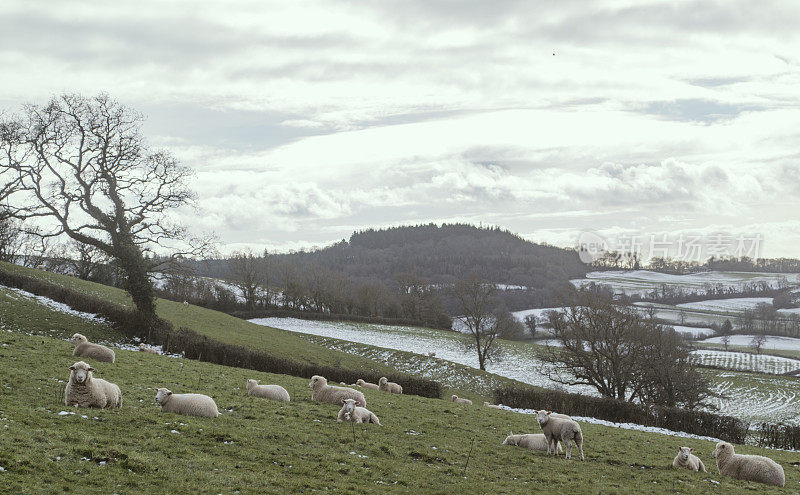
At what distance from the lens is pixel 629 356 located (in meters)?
45.3

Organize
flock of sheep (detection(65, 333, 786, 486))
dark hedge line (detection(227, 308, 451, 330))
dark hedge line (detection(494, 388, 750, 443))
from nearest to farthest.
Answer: flock of sheep (detection(65, 333, 786, 486))
dark hedge line (detection(494, 388, 750, 443))
dark hedge line (detection(227, 308, 451, 330))

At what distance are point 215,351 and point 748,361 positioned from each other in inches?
4164

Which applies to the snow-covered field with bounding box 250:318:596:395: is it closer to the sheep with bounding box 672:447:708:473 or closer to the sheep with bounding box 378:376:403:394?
the sheep with bounding box 378:376:403:394

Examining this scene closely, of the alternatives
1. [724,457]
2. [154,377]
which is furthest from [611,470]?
[154,377]

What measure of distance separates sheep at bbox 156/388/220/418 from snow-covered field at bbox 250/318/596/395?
48.8 m

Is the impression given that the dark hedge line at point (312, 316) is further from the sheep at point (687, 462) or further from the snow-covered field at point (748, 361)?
the sheep at point (687, 462)

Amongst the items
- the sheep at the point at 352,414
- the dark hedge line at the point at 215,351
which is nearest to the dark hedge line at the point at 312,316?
the dark hedge line at the point at 215,351

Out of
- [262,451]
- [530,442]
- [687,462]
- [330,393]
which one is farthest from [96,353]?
[687,462]

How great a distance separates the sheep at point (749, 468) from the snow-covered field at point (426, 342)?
43.4 m

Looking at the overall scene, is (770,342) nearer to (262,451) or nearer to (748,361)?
(748,361)

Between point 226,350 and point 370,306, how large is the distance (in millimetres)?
77569

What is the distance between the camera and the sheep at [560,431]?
52.9 ft

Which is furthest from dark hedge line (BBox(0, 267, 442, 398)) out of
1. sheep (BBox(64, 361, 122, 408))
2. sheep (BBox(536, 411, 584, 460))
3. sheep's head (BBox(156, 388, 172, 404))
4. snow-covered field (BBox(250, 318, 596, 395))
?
snow-covered field (BBox(250, 318, 596, 395))

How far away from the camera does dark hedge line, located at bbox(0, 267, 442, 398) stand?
114 feet
